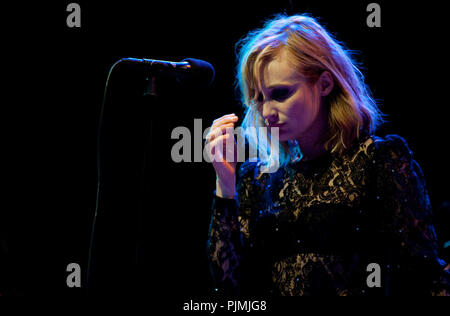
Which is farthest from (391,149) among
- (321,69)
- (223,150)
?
(223,150)

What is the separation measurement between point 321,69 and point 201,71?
0.56 meters

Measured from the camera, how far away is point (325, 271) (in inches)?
60.1

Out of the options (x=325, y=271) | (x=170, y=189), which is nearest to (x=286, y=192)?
(x=325, y=271)

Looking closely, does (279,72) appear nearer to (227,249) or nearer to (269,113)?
(269,113)

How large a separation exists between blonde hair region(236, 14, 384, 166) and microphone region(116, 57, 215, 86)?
305 mm

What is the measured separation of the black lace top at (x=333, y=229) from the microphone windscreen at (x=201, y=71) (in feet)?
1.80

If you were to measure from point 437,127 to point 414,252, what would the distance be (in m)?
1.48

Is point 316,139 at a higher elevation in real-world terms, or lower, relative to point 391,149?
higher

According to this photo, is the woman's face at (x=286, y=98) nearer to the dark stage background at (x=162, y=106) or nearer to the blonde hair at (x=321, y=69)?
the blonde hair at (x=321, y=69)

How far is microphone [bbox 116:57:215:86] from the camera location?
1348 mm

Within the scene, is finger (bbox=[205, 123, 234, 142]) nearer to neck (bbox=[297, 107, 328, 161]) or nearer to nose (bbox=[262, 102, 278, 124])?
nose (bbox=[262, 102, 278, 124])

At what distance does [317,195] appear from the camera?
166cm
